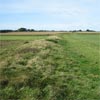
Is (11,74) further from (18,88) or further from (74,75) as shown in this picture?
(74,75)

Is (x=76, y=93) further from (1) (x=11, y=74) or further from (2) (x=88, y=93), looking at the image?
(1) (x=11, y=74)

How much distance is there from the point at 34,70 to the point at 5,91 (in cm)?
297

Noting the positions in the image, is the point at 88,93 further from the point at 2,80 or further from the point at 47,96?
the point at 2,80

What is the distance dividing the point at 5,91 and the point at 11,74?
2.01 m

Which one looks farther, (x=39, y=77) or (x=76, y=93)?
(x=39, y=77)

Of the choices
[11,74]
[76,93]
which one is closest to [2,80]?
[11,74]

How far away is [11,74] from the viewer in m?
10.1

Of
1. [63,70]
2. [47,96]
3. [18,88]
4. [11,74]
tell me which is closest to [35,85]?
[18,88]

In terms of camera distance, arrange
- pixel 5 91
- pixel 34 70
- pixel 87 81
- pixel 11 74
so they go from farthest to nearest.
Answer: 1. pixel 34 70
2. pixel 11 74
3. pixel 87 81
4. pixel 5 91

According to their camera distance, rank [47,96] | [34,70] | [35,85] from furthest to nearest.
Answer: [34,70] → [35,85] → [47,96]

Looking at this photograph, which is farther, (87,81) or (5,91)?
(87,81)

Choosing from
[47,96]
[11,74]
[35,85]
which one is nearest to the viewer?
[47,96]

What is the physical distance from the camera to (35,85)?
862cm

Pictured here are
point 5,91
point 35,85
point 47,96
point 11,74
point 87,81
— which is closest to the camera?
point 47,96
